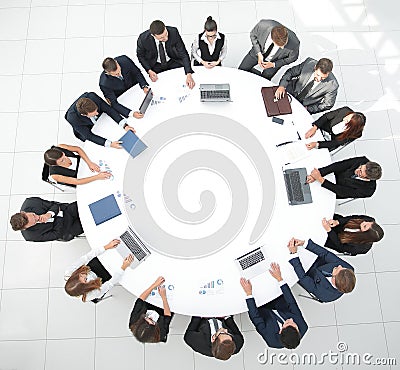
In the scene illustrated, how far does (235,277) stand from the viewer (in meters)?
4.42

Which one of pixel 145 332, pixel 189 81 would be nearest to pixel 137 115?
pixel 189 81

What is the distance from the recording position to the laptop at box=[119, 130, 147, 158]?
4.73m

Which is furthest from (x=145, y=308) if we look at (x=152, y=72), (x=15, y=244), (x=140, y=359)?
(x=152, y=72)

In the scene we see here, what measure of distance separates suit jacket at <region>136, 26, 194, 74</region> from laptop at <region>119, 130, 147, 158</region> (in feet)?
3.02

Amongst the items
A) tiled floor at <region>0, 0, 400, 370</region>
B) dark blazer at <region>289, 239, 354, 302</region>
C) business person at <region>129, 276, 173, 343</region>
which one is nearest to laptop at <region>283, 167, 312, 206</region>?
dark blazer at <region>289, 239, 354, 302</region>

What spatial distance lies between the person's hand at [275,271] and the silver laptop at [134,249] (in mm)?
1176

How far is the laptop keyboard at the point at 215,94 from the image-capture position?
490 cm

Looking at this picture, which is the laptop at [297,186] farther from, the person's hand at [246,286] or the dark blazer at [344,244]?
the person's hand at [246,286]

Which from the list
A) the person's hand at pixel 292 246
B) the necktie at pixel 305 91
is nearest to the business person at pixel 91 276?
the person's hand at pixel 292 246

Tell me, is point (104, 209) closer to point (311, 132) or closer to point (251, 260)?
point (251, 260)

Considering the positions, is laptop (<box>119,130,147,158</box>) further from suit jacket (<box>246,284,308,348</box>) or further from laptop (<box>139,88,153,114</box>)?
suit jacket (<box>246,284,308,348</box>)

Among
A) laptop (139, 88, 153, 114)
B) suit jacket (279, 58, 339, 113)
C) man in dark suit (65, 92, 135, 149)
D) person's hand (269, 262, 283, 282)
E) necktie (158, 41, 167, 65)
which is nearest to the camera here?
person's hand (269, 262, 283, 282)

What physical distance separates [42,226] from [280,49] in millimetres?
3051

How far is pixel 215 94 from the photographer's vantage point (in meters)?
4.91
